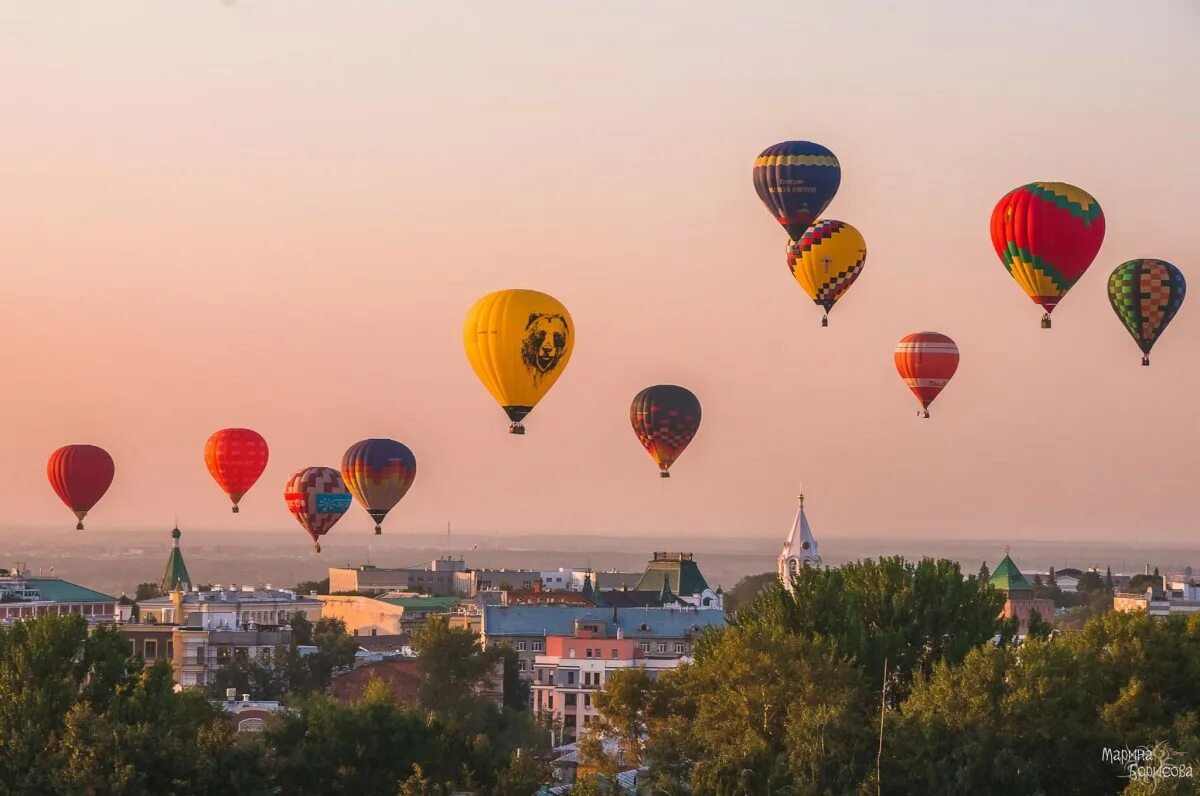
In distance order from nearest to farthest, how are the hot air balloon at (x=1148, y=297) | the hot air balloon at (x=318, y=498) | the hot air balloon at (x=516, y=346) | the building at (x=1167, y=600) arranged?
the hot air balloon at (x=516, y=346), the hot air balloon at (x=1148, y=297), the hot air balloon at (x=318, y=498), the building at (x=1167, y=600)

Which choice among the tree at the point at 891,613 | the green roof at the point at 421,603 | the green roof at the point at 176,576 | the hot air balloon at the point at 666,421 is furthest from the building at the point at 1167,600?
the tree at the point at 891,613

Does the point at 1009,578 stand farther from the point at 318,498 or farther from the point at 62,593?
the point at 318,498

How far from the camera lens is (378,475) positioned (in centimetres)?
8638

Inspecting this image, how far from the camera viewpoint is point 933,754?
5016cm

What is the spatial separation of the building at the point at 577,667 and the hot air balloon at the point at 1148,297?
3826cm

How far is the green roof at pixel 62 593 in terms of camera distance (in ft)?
484

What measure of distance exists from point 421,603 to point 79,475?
79.9m

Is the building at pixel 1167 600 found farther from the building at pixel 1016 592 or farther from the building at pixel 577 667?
the building at pixel 577 667

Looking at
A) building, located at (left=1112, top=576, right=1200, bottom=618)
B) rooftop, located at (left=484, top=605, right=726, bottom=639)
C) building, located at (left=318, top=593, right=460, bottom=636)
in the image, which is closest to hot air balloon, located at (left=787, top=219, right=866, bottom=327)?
rooftop, located at (left=484, top=605, right=726, bottom=639)

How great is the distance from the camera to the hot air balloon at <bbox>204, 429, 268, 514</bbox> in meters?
93.8

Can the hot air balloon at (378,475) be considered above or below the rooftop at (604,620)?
above

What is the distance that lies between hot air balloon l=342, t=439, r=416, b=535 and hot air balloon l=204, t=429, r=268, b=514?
763 centimetres

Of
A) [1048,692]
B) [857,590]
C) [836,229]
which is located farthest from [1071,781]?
[836,229]

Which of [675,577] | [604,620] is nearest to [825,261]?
[604,620]
